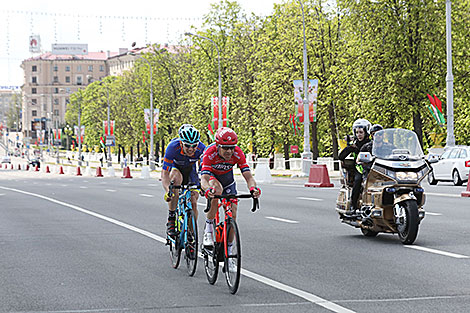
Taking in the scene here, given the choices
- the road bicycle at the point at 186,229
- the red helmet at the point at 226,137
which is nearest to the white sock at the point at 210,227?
the road bicycle at the point at 186,229

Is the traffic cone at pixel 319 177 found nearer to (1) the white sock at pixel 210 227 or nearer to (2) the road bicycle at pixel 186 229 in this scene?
(2) the road bicycle at pixel 186 229

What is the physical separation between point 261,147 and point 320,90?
84.8 feet

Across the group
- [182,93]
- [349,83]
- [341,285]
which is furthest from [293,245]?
[182,93]

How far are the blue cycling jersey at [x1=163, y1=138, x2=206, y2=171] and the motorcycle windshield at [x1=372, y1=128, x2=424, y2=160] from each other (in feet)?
11.2

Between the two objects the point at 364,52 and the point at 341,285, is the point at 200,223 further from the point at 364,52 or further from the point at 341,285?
the point at 364,52

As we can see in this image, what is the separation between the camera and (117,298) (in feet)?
27.6

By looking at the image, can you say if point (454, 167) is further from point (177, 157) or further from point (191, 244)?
point (191, 244)

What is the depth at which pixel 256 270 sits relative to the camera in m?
10.2

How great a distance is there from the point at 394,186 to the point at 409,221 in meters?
0.57

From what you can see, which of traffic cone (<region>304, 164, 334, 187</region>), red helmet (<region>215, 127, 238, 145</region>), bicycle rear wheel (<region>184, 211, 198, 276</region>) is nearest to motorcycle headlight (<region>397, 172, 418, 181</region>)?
bicycle rear wheel (<region>184, 211, 198, 276</region>)

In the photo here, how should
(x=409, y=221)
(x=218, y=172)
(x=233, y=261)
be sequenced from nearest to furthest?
(x=233, y=261), (x=218, y=172), (x=409, y=221)

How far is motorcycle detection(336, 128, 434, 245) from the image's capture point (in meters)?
12.4

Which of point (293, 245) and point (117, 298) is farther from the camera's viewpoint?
point (293, 245)

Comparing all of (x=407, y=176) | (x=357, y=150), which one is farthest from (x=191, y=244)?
(x=357, y=150)
